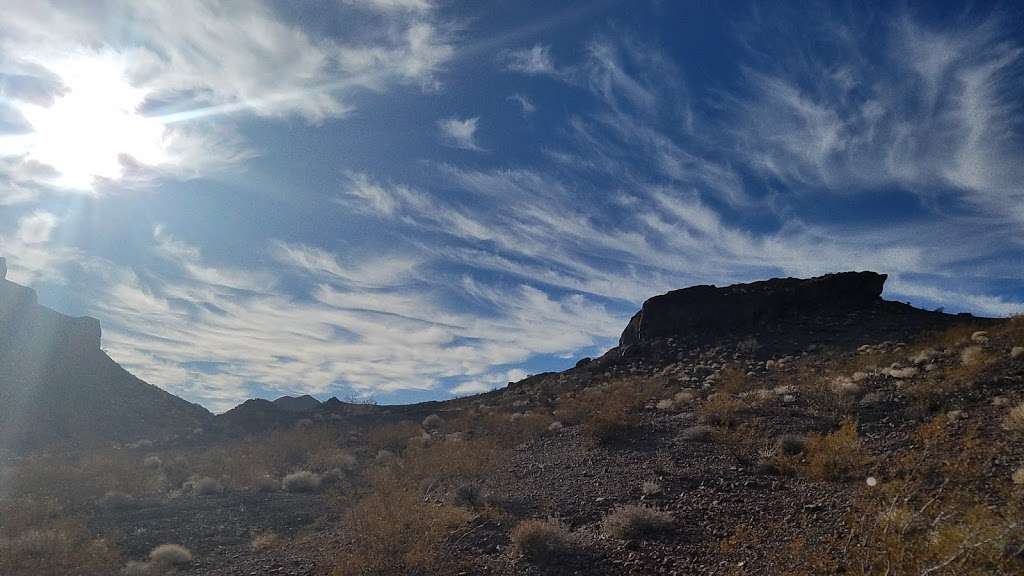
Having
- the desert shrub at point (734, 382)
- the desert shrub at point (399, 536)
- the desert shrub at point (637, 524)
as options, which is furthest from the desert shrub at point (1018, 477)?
the desert shrub at point (734, 382)

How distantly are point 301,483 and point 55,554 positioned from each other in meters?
6.93

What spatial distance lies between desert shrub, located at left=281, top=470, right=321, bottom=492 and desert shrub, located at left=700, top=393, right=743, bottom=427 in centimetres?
1177

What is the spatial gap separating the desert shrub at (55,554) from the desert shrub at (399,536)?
14.2 feet

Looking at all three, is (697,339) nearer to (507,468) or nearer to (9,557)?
(507,468)

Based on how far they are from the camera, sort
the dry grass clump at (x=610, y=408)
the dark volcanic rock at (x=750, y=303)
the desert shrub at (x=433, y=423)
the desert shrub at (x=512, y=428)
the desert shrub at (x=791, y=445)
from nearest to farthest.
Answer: the desert shrub at (x=791, y=445), the dry grass clump at (x=610, y=408), the desert shrub at (x=512, y=428), the desert shrub at (x=433, y=423), the dark volcanic rock at (x=750, y=303)

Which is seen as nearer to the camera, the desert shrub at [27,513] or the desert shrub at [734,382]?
the desert shrub at [27,513]

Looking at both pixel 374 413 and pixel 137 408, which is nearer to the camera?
pixel 374 413

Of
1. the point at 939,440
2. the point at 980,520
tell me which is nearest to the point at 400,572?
the point at 980,520

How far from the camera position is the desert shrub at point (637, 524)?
8547 millimetres

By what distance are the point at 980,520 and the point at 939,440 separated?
4322mm

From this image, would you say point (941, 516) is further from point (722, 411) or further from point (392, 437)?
point (392, 437)

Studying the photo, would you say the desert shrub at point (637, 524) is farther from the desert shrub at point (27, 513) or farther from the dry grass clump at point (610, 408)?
the desert shrub at point (27, 513)

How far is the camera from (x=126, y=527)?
41.5 ft

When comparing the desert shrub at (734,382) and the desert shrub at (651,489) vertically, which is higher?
the desert shrub at (734,382)
